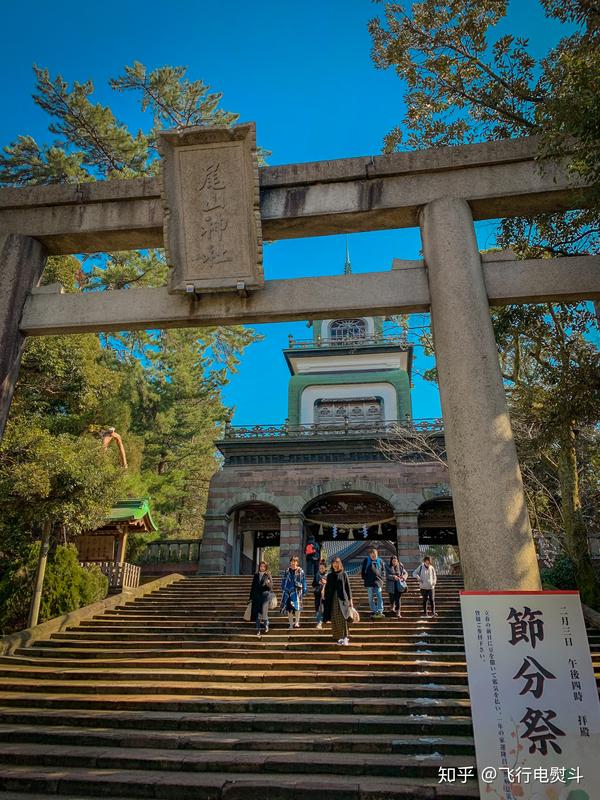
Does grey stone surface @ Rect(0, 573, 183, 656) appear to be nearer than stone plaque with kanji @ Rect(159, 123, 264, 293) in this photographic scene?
No

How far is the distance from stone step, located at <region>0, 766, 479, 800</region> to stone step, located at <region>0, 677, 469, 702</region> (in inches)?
90.2

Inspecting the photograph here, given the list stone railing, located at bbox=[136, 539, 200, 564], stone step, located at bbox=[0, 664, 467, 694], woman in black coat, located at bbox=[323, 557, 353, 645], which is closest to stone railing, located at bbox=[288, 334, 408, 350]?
stone railing, located at bbox=[136, 539, 200, 564]

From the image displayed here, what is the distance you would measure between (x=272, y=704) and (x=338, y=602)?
2.82m

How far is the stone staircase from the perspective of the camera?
15.4 ft

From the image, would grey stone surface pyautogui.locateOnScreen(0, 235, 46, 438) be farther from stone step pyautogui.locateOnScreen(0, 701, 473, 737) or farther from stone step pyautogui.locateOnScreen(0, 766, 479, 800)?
stone step pyautogui.locateOnScreen(0, 701, 473, 737)

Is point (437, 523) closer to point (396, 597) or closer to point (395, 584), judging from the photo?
point (396, 597)

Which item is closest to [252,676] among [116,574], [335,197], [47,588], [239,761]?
[239,761]

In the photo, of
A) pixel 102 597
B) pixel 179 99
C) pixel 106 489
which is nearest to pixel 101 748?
pixel 106 489

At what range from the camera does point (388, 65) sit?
8586 millimetres

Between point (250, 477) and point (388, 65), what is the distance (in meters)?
14.8

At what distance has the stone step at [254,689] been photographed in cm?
703

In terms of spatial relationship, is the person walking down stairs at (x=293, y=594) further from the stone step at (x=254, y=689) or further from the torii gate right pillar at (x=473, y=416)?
the torii gate right pillar at (x=473, y=416)

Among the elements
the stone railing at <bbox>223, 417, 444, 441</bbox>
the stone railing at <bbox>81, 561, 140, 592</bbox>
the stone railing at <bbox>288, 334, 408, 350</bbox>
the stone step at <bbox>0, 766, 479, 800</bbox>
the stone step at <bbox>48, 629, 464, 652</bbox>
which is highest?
the stone railing at <bbox>288, 334, 408, 350</bbox>

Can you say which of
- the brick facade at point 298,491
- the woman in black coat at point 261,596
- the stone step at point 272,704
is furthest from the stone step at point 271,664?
the brick facade at point 298,491
